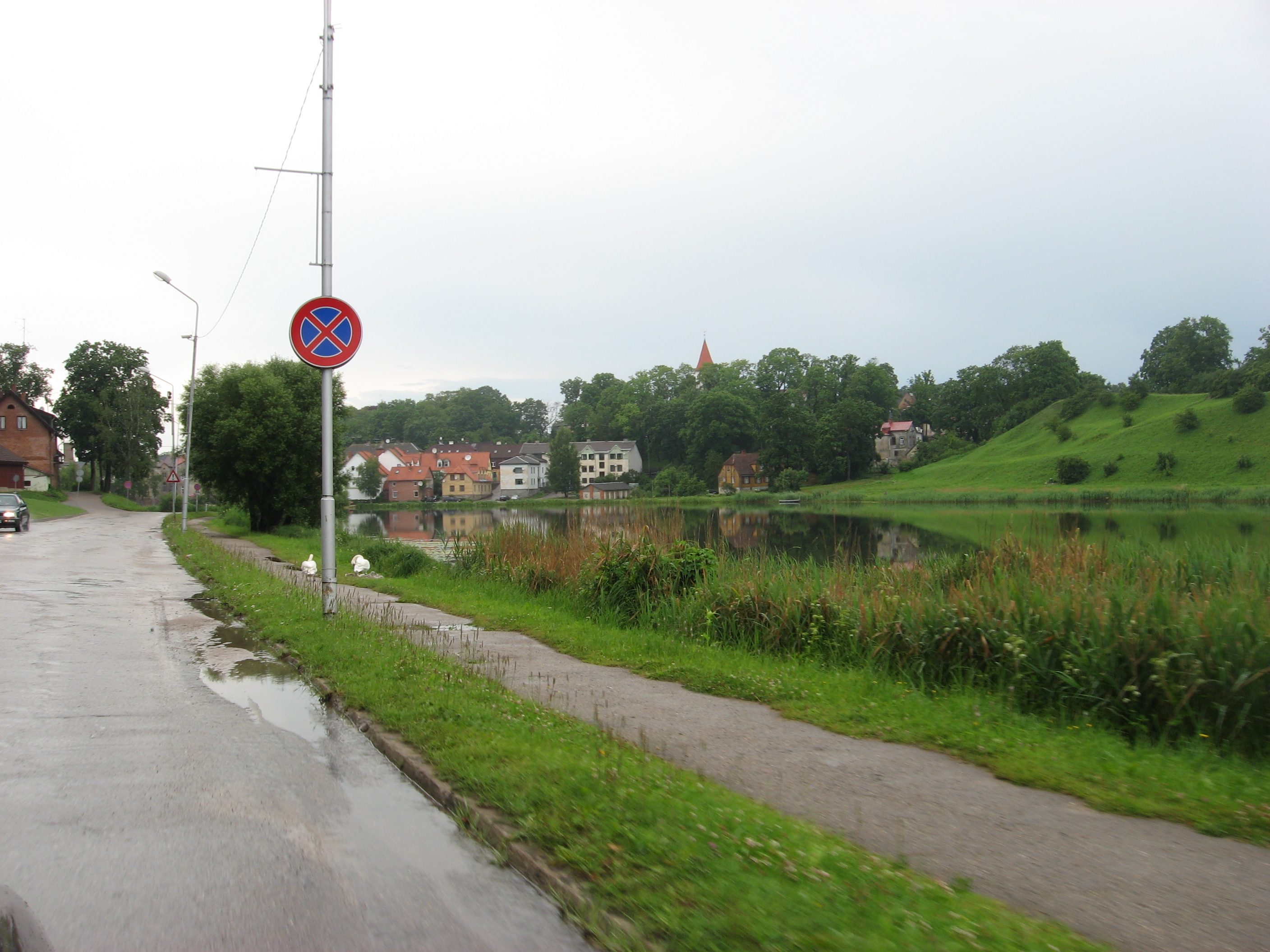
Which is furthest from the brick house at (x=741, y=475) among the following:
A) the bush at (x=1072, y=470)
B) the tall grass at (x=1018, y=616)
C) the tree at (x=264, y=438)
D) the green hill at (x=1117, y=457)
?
the tall grass at (x=1018, y=616)

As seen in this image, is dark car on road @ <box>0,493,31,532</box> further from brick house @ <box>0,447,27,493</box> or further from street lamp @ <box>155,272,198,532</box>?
brick house @ <box>0,447,27,493</box>

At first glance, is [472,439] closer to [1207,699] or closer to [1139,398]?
[1139,398]

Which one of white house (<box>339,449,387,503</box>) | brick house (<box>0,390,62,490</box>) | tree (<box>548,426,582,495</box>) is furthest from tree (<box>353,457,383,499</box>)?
brick house (<box>0,390,62,490</box>)

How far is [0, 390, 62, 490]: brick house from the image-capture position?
70.9 metres

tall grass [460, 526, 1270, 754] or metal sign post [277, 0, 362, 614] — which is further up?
metal sign post [277, 0, 362, 614]

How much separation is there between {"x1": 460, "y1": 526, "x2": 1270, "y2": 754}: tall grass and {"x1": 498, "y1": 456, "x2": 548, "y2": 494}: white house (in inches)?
4851

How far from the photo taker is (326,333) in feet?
34.5

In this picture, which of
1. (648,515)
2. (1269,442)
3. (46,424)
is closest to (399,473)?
(46,424)

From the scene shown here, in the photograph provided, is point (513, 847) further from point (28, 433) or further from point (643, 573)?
point (28, 433)

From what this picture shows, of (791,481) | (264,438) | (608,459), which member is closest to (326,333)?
(264,438)

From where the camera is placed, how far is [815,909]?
3373 mm

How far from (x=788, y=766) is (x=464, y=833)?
2082mm

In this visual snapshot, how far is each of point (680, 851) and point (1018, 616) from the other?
6.14m

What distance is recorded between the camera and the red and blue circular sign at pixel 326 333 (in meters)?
10.3
